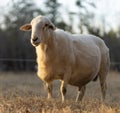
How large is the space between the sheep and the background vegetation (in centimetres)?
2060

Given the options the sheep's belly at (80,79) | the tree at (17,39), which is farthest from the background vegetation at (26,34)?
the sheep's belly at (80,79)

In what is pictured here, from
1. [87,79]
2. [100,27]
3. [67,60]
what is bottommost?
[100,27]

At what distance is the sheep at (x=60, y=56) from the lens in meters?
12.7

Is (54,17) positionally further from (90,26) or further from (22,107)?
(22,107)

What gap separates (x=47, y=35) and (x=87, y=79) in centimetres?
229

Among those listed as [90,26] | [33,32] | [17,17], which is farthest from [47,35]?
[90,26]

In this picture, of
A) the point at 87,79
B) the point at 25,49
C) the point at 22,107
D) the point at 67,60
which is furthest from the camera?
the point at 25,49

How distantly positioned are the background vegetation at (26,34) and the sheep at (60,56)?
20596 millimetres

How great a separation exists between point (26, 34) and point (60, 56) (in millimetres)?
26231

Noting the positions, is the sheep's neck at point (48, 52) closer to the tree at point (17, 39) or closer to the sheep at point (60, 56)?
the sheep at point (60, 56)

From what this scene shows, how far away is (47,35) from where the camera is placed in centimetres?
1280

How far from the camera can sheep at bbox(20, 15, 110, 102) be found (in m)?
12.7

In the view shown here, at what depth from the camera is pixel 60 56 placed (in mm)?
13125

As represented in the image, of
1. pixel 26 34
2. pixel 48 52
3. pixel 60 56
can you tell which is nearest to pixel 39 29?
pixel 48 52
